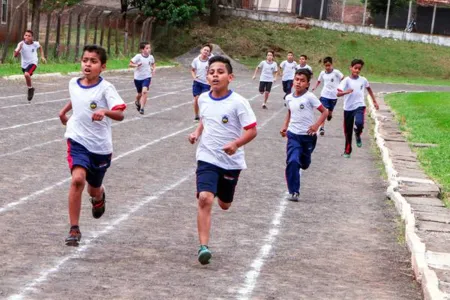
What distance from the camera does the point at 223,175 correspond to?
8828 millimetres

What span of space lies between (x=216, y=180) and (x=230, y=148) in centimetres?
34

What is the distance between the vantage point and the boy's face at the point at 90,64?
Answer: 354 inches

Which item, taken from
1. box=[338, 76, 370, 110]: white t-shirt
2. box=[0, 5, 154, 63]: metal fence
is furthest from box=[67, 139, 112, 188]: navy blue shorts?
box=[0, 5, 154, 63]: metal fence

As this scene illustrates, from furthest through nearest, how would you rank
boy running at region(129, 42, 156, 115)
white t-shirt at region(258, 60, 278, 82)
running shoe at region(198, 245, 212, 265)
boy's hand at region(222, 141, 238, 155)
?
white t-shirt at region(258, 60, 278, 82) → boy running at region(129, 42, 156, 115) → boy's hand at region(222, 141, 238, 155) → running shoe at region(198, 245, 212, 265)

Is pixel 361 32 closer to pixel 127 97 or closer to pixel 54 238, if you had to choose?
pixel 127 97

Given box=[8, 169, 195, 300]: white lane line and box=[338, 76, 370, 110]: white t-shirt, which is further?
box=[338, 76, 370, 110]: white t-shirt

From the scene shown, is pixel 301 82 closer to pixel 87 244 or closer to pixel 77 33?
pixel 87 244

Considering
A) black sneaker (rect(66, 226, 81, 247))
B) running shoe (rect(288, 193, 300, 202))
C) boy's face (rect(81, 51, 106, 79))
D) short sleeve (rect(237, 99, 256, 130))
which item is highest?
boy's face (rect(81, 51, 106, 79))

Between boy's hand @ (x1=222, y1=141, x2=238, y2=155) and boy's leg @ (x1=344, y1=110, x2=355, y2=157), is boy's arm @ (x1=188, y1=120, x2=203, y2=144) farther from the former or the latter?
boy's leg @ (x1=344, y1=110, x2=355, y2=157)

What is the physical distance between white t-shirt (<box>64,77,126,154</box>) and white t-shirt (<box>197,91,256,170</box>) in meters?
0.76

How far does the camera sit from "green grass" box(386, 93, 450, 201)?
16703mm

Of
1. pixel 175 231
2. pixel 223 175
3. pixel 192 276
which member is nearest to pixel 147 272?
pixel 192 276

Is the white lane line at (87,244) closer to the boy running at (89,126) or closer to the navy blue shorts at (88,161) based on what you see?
the boy running at (89,126)

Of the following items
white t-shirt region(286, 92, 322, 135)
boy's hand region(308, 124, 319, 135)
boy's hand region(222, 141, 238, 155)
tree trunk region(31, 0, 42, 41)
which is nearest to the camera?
boy's hand region(222, 141, 238, 155)
